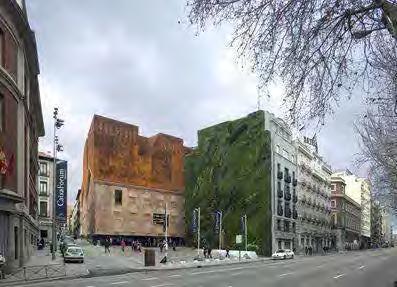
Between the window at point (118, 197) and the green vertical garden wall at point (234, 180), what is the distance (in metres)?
14.2

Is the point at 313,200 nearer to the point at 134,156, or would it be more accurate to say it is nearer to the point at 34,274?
the point at 134,156

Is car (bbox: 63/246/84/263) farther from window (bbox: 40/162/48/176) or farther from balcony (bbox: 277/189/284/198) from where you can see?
window (bbox: 40/162/48/176)

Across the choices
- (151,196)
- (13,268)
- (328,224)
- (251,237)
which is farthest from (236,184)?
(13,268)

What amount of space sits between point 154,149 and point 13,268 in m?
84.2

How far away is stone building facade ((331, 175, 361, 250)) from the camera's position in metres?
158

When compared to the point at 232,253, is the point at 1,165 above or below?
above

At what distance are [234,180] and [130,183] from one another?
20158 mm

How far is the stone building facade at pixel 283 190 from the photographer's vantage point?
104000 mm

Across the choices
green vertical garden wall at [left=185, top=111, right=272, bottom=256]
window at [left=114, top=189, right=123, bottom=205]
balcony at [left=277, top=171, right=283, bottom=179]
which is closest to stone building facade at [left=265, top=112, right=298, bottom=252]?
balcony at [left=277, top=171, right=283, bottom=179]

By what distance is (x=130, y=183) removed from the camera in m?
117

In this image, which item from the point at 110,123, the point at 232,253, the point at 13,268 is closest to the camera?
the point at 13,268

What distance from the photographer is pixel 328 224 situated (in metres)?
151

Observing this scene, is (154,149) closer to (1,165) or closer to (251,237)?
(251,237)

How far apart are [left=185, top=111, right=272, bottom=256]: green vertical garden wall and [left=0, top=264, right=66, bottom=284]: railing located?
62669 millimetres
